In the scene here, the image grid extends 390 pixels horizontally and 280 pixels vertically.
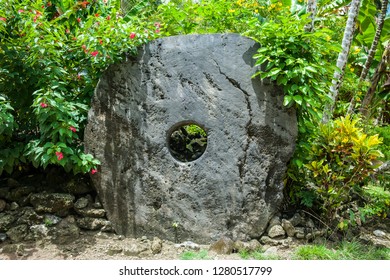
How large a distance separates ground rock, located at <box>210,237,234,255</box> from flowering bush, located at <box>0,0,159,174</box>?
4.93 feet

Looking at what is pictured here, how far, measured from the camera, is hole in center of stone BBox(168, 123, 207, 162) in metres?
4.86

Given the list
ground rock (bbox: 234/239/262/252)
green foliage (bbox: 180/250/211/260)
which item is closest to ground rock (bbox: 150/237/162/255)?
green foliage (bbox: 180/250/211/260)

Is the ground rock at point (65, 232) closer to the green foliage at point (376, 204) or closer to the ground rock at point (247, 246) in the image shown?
the ground rock at point (247, 246)

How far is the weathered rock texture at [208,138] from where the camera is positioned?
151 inches

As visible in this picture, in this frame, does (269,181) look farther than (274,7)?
No

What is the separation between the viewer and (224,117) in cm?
385

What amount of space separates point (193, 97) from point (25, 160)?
1.94 meters

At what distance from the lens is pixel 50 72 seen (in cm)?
406

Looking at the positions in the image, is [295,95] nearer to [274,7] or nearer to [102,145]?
[102,145]

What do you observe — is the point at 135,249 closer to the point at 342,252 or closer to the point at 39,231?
the point at 39,231

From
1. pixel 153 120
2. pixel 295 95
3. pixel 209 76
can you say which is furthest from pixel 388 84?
pixel 153 120

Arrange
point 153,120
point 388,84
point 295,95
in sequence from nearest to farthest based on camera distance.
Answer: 1. point 295,95
2. point 153,120
3. point 388,84

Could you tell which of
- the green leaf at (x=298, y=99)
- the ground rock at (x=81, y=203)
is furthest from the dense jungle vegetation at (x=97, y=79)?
the ground rock at (x=81, y=203)

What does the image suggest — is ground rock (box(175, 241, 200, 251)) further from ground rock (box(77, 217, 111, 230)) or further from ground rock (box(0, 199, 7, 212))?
ground rock (box(0, 199, 7, 212))
